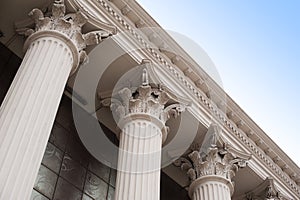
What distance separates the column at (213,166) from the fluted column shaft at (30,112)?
14.5ft

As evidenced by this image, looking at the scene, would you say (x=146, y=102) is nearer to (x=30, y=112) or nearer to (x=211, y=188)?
(x=211, y=188)

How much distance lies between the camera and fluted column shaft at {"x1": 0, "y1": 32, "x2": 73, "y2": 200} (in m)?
6.66

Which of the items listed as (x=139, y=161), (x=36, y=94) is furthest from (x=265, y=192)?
(x=36, y=94)

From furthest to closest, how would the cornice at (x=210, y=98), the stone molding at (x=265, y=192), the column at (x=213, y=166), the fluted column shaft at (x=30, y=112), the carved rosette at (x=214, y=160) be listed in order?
the stone molding at (x=265, y=192)
the carved rosette at (x=214, y=160)
the cornice at (x=210, y=98)
the column at (x=213, y=166)
the fluted column shaft at (x=30, y=112)

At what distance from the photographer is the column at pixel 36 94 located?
6.73 meters

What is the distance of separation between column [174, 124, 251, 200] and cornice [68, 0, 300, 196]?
2.94ft

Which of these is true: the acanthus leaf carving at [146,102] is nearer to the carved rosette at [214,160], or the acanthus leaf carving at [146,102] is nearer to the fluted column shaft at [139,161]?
the fluted column shaft at [139,161]

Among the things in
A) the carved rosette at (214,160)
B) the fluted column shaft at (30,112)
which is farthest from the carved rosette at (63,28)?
the carved rosette at (214,160)

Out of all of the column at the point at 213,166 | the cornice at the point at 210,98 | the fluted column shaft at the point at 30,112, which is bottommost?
the fluted column shaft at the point at 30,112

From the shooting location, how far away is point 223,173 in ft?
37.9

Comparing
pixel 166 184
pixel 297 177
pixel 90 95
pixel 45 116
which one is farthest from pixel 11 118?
pixel 297 177

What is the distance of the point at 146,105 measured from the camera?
34.3 ft

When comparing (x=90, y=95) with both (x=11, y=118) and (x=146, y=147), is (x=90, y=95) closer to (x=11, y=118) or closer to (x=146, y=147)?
(x=146, y=147)

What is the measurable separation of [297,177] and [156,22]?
283 inches
